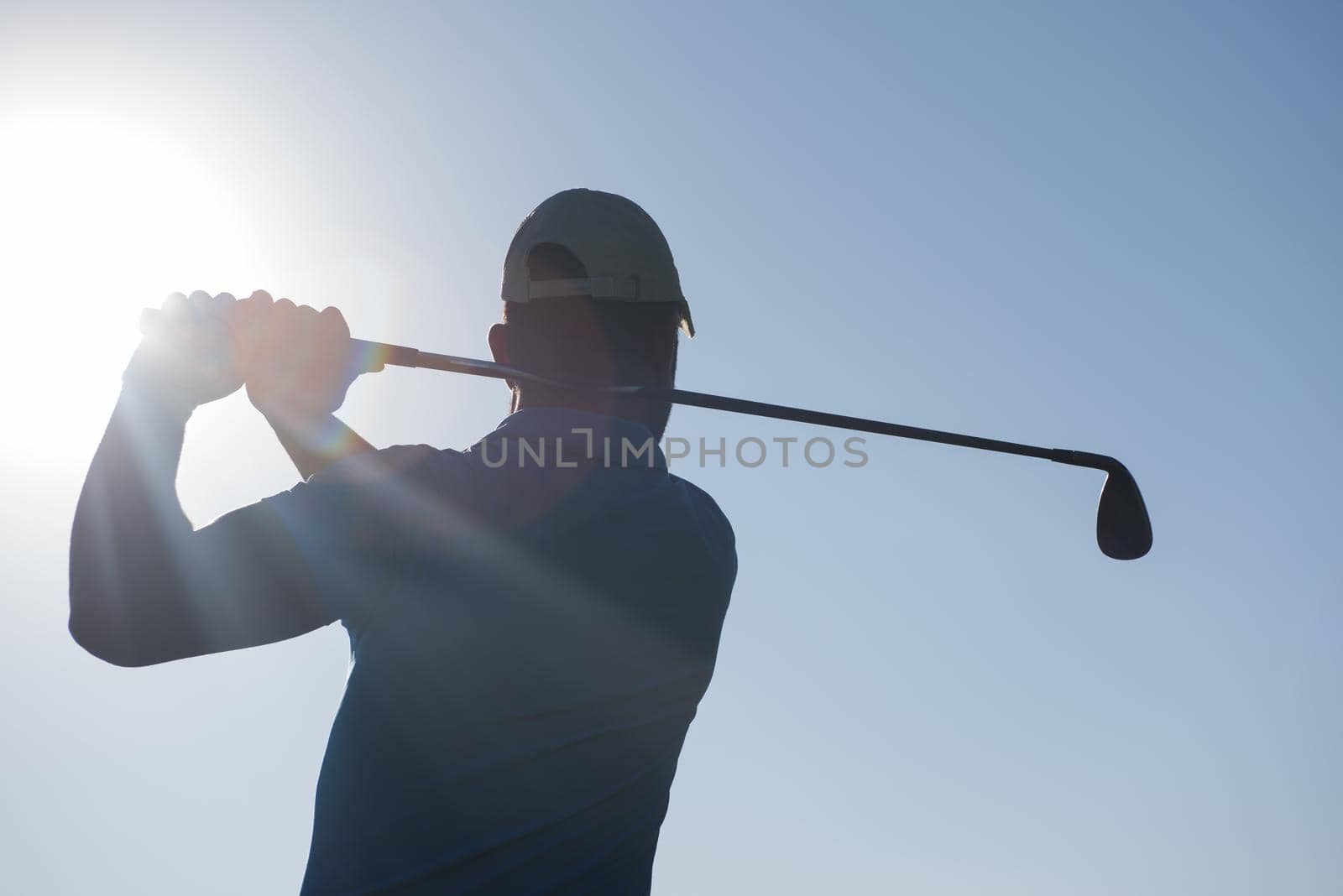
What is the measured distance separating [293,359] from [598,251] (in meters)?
0.76

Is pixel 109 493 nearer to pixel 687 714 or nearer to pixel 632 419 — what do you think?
pixel 632 419

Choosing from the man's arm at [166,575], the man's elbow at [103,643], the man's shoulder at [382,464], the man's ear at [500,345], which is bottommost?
the man's elbow at [103,643]

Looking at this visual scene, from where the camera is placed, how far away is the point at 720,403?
388cm

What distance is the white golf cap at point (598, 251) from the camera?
123 inches

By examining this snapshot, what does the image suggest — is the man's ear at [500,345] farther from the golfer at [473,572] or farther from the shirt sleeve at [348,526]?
the shirt sleeve at [348,526]

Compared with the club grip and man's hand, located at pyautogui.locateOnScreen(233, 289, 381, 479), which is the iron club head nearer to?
the club grip

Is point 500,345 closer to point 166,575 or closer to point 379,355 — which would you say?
point 379,355

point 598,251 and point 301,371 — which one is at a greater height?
point 598,251

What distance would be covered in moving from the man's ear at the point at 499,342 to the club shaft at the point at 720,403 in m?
0.02

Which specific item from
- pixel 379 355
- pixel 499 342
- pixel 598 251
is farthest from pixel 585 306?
pixel 379 355

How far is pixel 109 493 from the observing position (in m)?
2.43

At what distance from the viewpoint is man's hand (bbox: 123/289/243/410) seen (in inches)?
104

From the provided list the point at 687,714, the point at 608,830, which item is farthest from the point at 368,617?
the point at 687,714

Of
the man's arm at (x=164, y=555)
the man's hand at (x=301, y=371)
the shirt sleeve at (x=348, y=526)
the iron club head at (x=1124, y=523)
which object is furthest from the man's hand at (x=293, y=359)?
the iron club head at (x=1124, y=523)
